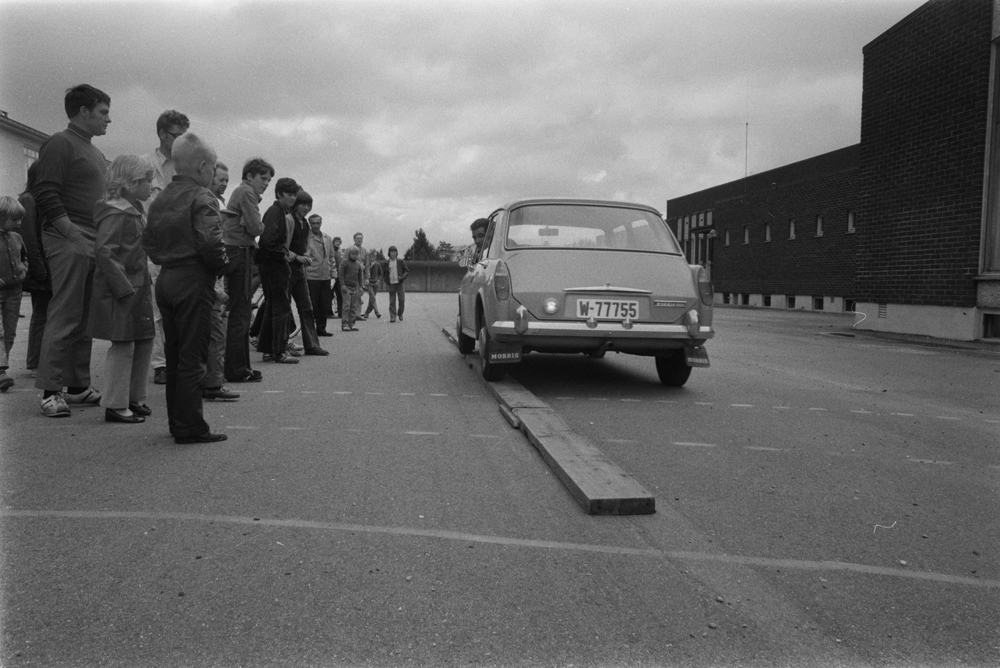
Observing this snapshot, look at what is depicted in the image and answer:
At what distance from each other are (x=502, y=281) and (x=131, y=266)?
9.76ft

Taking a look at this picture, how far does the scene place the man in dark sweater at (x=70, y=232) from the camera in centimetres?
568

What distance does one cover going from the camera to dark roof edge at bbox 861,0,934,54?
16089mm

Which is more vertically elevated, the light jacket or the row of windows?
the row of windows

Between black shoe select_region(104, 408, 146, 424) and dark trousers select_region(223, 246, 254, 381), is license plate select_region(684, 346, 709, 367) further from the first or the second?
black shoe select_region(104, 408, 146, 424)

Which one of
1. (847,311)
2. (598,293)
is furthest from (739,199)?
(598,293)

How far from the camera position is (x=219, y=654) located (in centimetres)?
231

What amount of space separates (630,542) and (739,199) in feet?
133

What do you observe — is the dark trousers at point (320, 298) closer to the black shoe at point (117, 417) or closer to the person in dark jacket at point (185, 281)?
the black shoe at point (117, 417)

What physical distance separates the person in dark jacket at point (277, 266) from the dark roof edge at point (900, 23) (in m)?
13.4

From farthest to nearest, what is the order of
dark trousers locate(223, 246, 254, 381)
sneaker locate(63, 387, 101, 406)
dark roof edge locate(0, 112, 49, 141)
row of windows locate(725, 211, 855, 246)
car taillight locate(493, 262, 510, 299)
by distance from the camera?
dark roof edge locate(0, 112, 49, 141) < row of windows locate(725, 211, 855, 246) < dark trousers locate(223, 246, 254, 381) < car taillight locate(493, 262, 510, 299) < sneaker locate(63, 387, 101, 406)

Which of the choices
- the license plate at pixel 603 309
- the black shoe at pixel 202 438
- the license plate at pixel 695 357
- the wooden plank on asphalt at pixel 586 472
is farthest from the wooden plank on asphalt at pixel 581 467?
the black shoe at pixel 202 438

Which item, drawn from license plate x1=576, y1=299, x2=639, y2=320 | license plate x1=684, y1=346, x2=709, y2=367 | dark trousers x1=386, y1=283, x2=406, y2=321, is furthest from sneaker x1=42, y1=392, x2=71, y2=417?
dark trousers x1=386, y1=283, x2=406, y2=321

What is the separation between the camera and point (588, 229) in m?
8.02

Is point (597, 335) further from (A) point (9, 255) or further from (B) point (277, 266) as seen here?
(A) point (9, 255)
